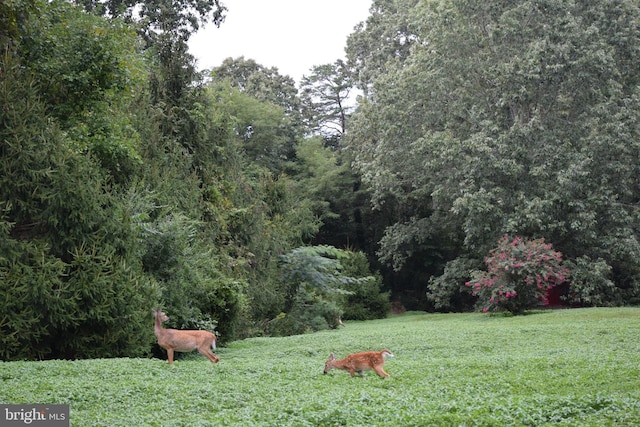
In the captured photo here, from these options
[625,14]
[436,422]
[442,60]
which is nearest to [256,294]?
[442,60]

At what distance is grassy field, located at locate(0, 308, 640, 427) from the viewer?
686 centimetres

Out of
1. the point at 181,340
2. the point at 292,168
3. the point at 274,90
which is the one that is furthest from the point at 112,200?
the point at 274,90

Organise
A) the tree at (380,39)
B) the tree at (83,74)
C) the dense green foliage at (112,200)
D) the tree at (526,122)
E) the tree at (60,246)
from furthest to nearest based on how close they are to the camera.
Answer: the tree at (380,39)
the tree at (526,122)
the tree at (83,74)
the dense green foliage at (112,200)
the tree at (60,246)

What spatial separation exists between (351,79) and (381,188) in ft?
46.8

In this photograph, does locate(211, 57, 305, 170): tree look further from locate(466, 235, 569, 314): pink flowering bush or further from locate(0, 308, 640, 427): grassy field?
locate(0, 308, 640, 427): grassy field

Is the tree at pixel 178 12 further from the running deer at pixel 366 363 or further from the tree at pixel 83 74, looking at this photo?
the running deer at pixel 366 363

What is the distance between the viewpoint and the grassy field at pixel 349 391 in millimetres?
6863

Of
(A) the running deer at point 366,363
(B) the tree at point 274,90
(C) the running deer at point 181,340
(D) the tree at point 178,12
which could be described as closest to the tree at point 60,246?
(C) the running deer at point 181,340

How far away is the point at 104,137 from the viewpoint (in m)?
16.6

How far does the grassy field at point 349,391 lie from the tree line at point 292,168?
2.69 metres

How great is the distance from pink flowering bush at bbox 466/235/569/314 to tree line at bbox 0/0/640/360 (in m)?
1.29

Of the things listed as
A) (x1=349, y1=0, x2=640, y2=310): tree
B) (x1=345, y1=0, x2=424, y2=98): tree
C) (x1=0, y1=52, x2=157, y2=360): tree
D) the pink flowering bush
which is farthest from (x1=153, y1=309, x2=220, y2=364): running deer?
(x1=345, y1=0, x2=424, y2=98): tree

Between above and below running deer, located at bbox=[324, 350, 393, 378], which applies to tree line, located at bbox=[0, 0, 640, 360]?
above

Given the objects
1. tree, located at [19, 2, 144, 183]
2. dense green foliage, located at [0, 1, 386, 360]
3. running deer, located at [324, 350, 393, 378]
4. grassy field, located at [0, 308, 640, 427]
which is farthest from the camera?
tree, located at [19, 2, 144, 183]
